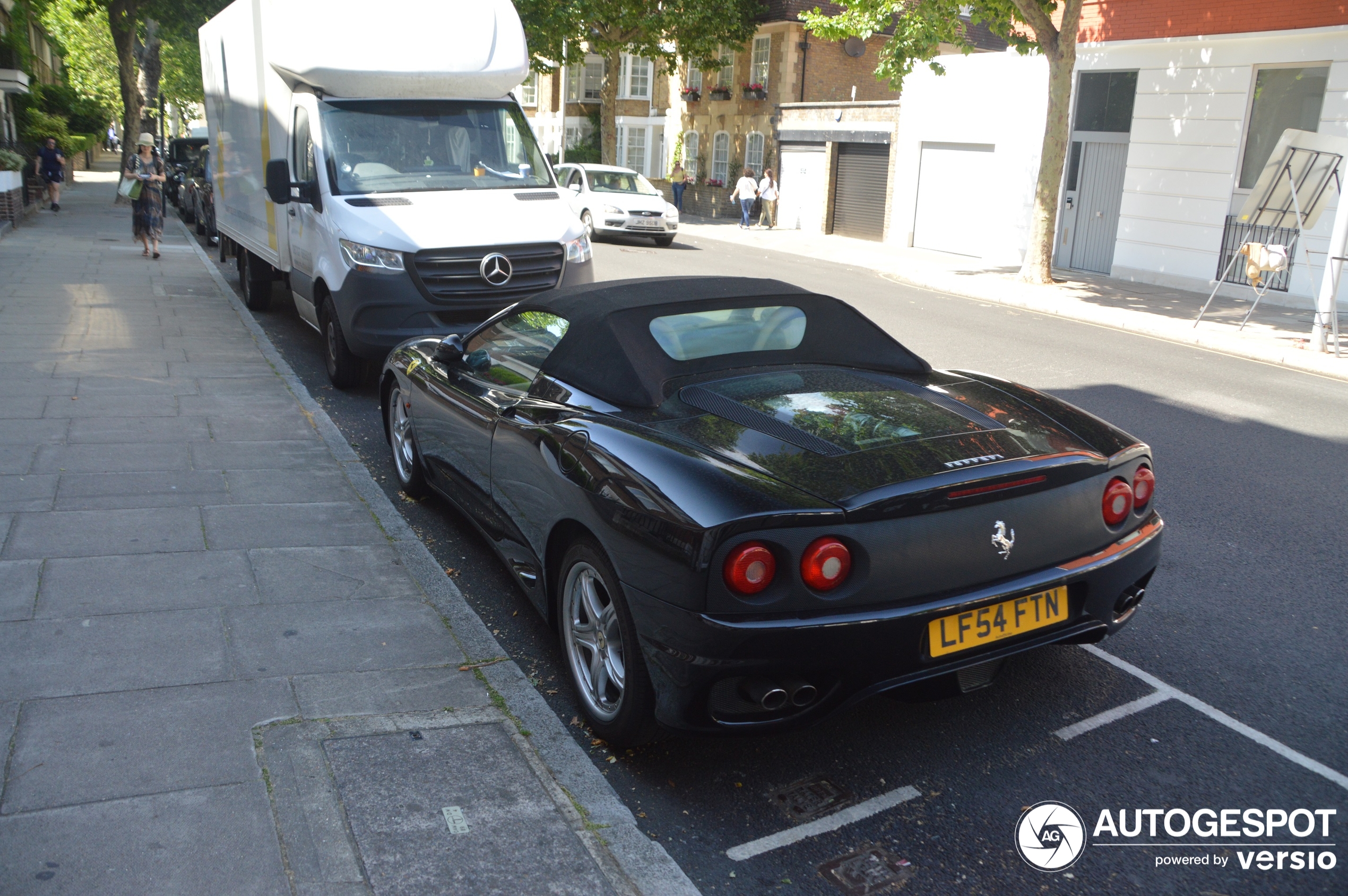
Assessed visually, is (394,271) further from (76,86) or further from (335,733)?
(76,86)

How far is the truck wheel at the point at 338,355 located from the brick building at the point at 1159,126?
1482 cm

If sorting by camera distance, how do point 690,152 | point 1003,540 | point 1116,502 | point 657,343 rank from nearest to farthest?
point 1003,540, point 1116,502, point 657,343, point 690,152

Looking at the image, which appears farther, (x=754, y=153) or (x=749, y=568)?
(x=754, y=153)

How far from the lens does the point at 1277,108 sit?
17.2 m

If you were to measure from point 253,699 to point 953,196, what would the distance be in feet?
79.3

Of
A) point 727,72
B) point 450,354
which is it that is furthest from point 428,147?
point 727,72

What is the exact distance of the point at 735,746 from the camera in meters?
3.50

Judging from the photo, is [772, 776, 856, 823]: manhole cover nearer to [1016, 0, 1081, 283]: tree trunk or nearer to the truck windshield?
the truck windshield

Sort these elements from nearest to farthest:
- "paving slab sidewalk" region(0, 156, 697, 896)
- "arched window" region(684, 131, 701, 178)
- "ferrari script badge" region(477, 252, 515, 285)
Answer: "paving slab sidewalk" region(0, 156, 697, 896) < "ferrari script badge" region(477, 252, 515, 285) < "arched window" region(684, 131, 701, 178)

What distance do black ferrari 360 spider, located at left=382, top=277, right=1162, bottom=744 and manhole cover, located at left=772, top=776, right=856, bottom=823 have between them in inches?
13.3

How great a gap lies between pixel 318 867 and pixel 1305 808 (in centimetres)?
282

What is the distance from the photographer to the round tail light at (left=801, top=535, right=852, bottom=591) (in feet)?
9.49

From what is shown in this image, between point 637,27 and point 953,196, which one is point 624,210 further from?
point 637,27

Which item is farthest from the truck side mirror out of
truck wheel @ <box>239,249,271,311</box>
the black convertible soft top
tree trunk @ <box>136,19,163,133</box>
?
tree trunk @ <box>136,19,163,133</box>
